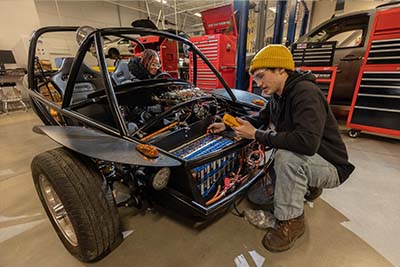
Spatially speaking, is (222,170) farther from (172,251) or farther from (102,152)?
(102,152)

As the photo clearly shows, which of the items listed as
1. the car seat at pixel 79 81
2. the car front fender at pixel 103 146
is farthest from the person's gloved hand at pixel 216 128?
the car seat at pixel 79 81

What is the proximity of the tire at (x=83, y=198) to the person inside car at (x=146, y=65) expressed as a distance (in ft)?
4.98

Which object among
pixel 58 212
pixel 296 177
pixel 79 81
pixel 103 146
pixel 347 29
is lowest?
pixel 58 212

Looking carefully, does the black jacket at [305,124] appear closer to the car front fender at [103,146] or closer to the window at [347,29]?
the car front fender at [103,146]

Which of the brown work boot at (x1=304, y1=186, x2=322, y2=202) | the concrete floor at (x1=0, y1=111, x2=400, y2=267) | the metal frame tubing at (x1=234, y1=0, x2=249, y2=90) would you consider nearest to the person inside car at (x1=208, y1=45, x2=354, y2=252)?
the concrete floor at (x1=0, y1=111, x2=400, y2=267)

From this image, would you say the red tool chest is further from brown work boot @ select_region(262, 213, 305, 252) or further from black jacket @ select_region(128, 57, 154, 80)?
brown work boot @ select_region(262, 213, 305, 252)

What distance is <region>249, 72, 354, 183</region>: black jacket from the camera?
3.03ft

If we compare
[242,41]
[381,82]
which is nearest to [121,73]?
[242,41]

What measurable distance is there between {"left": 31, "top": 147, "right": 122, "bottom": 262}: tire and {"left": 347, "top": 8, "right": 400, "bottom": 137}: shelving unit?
3328mm

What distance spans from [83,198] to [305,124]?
1.11 metres

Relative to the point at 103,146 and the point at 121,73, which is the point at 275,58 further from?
the point at 121,73

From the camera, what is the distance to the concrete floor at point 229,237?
3.43 feet

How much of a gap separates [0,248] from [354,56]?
500 cm

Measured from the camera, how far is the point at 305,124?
0.92 metres
